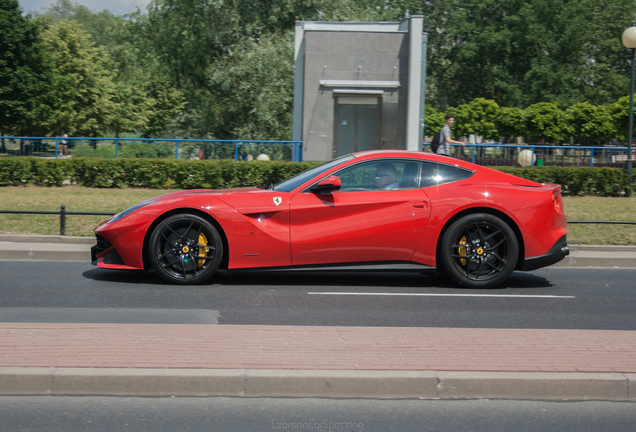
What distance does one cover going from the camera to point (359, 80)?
2533cm

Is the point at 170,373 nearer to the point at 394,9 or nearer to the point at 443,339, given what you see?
the point at 443,339

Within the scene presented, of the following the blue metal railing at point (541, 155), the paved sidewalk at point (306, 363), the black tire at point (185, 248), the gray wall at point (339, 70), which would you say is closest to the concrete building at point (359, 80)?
the gray wall at point (339, 70)

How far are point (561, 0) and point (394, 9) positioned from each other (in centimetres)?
1271

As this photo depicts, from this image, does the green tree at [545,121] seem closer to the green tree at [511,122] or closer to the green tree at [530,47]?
the green tree at [511,122]

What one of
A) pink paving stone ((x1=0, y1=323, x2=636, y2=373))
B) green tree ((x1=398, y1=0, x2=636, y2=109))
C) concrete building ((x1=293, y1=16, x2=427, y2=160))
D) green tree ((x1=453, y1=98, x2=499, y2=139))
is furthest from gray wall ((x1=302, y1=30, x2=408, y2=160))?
green tree ((x1=398, y1=0, x2=636, y2=109))

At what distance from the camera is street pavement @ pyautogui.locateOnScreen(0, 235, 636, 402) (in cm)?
453

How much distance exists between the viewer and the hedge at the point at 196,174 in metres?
19.2

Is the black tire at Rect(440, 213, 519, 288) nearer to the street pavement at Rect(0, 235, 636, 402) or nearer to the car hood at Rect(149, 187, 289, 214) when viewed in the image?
the car hood at Rect(149, 187, 289, 214)

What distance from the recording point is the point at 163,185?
1950 centimetres

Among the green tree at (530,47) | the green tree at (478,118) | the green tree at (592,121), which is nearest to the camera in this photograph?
the green tree at (592,121)

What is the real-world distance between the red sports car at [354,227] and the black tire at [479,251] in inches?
0.5

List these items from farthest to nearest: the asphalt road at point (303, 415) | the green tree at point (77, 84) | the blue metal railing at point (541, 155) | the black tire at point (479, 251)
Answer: the green tree at point (77, 84)
the blue metal railing at point (541, 155)
the black tire at point (479, 251)
the asphalt road at point (303, 415)

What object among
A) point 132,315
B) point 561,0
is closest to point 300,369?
point 132,315

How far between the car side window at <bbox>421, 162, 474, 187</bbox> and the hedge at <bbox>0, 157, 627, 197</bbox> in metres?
11.0
